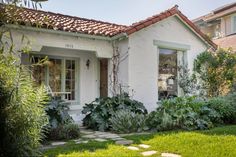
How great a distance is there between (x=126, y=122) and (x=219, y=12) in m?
19.2

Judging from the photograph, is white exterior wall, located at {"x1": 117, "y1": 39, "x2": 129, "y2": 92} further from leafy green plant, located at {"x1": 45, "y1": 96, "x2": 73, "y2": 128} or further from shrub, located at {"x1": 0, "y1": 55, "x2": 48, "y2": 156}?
shrub, located at {"x1": 0, "y1": 55, "x2": 48, "y2": 156}

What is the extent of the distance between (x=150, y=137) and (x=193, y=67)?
742 cm

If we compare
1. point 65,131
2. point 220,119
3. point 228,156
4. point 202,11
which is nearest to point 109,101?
point 65,131

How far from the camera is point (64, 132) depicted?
8.10 metres

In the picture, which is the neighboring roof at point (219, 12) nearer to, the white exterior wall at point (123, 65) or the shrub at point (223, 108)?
the white exterior wall at point (123, 65)

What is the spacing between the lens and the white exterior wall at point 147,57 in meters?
12.0

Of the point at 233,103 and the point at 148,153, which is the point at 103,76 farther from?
the point at 148,153

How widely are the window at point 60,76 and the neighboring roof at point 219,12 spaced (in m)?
16.0

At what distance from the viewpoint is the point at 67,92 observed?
41.1 ft

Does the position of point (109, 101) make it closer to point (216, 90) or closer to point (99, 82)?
point (99, 82)

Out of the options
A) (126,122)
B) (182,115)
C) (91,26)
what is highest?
(91,26)

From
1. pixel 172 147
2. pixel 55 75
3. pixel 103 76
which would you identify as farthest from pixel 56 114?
pixel 103 76

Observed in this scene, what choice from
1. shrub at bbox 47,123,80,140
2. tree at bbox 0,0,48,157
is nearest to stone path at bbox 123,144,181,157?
shrub at bbox 47,123,80,140

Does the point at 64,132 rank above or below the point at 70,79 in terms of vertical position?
below
